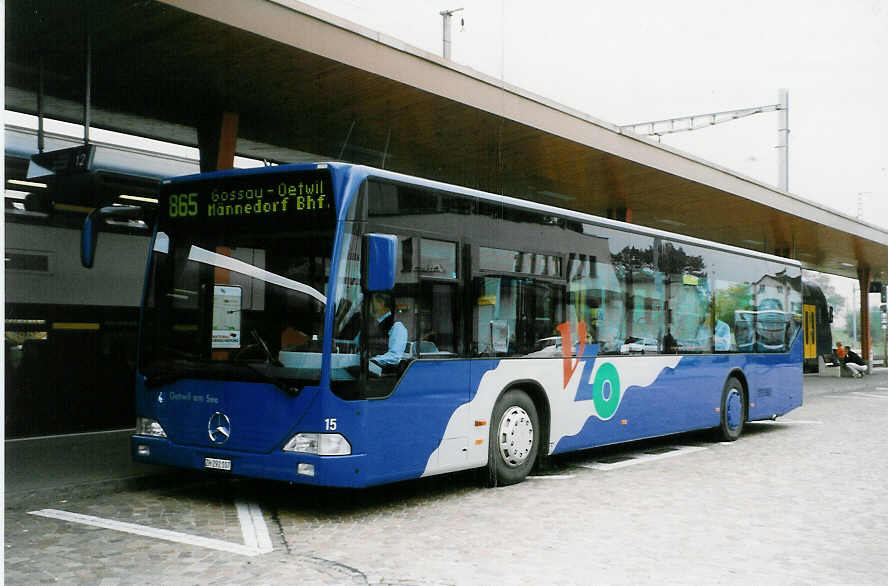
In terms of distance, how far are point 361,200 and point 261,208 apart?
2.92ft

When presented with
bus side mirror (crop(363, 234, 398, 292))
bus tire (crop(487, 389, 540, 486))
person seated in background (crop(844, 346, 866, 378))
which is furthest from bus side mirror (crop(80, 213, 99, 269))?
person seated in background (crop(844, 346, 866, 378))

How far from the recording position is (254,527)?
7.29m

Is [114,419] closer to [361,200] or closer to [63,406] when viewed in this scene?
[63,406]

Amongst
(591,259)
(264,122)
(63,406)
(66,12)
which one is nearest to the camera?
(66,12)

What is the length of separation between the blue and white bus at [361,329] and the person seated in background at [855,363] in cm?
2932

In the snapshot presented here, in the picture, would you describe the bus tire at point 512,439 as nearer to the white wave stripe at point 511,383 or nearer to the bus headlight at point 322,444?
the white wave stripe at point 511,383

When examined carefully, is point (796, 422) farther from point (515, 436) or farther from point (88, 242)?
point (88, 242)

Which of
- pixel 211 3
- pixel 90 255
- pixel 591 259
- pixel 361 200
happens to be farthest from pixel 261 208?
pixel 591 259

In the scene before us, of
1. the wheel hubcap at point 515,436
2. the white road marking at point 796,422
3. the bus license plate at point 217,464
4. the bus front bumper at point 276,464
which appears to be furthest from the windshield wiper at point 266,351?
the white road marking at point 796,422

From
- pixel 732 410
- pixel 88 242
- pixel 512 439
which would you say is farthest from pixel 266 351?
pixel 732 410

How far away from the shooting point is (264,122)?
1362 centimetres

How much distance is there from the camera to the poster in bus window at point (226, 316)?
7758mm

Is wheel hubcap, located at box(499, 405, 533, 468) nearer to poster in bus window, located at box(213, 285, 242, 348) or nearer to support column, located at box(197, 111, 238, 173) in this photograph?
poster in bus window, located at box(213, 285, 242, 348)

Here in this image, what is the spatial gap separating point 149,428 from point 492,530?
3273 millimetres
